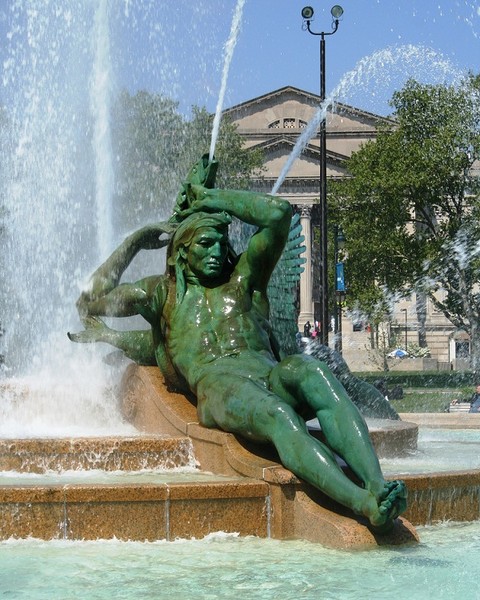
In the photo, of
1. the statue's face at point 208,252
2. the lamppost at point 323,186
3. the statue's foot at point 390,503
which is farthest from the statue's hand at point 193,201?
the lamppost at point 323,186

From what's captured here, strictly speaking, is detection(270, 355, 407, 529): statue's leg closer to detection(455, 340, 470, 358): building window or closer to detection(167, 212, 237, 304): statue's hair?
detection(167, 212, 237, 304): statue's hair

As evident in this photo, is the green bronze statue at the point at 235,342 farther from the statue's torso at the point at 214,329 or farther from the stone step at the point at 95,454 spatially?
the stone step at the point at 95,454

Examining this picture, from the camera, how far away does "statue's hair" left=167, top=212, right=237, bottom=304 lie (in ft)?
25.0

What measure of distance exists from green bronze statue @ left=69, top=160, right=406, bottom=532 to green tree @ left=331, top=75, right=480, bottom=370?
3458 centimetres

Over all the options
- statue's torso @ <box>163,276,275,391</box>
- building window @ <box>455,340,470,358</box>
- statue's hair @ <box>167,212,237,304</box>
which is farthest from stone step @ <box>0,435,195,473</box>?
building window @ <box>455,340,470,358</box>

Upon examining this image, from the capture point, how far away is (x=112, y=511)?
614cm

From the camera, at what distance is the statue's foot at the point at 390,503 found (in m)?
5.64

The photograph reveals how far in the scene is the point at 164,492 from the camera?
6.15 m

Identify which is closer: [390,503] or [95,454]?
[390,503]

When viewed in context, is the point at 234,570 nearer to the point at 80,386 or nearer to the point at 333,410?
the point at 333,410

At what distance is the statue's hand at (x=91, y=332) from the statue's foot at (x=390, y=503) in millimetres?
3597

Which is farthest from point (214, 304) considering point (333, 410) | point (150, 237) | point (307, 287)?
point (307, 287)

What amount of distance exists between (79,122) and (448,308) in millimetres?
26245

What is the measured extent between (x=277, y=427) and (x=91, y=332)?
286cm
